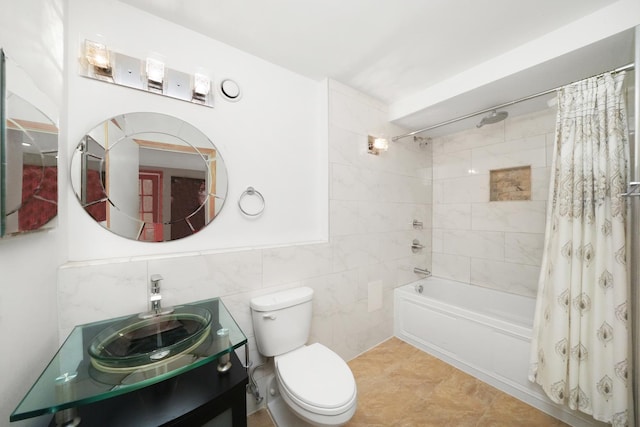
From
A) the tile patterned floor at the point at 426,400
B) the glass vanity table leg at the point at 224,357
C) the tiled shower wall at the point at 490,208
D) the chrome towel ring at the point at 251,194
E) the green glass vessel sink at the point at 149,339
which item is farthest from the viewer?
the tiled shower wall at the point at 490,208

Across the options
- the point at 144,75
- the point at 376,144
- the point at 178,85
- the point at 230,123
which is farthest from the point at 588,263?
the point at 144,75

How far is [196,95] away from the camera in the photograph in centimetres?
143

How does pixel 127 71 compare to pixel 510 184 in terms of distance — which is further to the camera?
pixel 510 184

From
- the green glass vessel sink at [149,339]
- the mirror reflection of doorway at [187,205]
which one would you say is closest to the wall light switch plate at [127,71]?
the mirror reflection of doorway at [187,205]

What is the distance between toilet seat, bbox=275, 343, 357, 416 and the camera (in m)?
1.10

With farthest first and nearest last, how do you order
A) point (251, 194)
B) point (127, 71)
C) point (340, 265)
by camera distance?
point (340, 265)
point (251, 194)
point (127, 71)

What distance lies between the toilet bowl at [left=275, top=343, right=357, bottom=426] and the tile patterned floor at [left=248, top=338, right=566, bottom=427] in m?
0.49

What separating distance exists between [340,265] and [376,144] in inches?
45.7

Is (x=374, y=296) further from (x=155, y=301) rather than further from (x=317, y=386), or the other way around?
(x=155, y=301)

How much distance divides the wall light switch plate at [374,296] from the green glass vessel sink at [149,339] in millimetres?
1455

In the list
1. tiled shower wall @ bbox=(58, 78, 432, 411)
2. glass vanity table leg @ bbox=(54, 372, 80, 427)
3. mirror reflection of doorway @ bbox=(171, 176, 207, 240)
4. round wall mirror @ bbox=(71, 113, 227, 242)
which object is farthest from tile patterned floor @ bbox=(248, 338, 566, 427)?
round wall mirror @ bbox=(71, 113, 227, 242)

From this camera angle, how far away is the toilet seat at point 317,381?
1.10m

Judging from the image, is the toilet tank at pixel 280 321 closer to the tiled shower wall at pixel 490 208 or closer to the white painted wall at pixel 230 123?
the white painted wall at pixel 230 123

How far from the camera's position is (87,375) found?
0.79m
